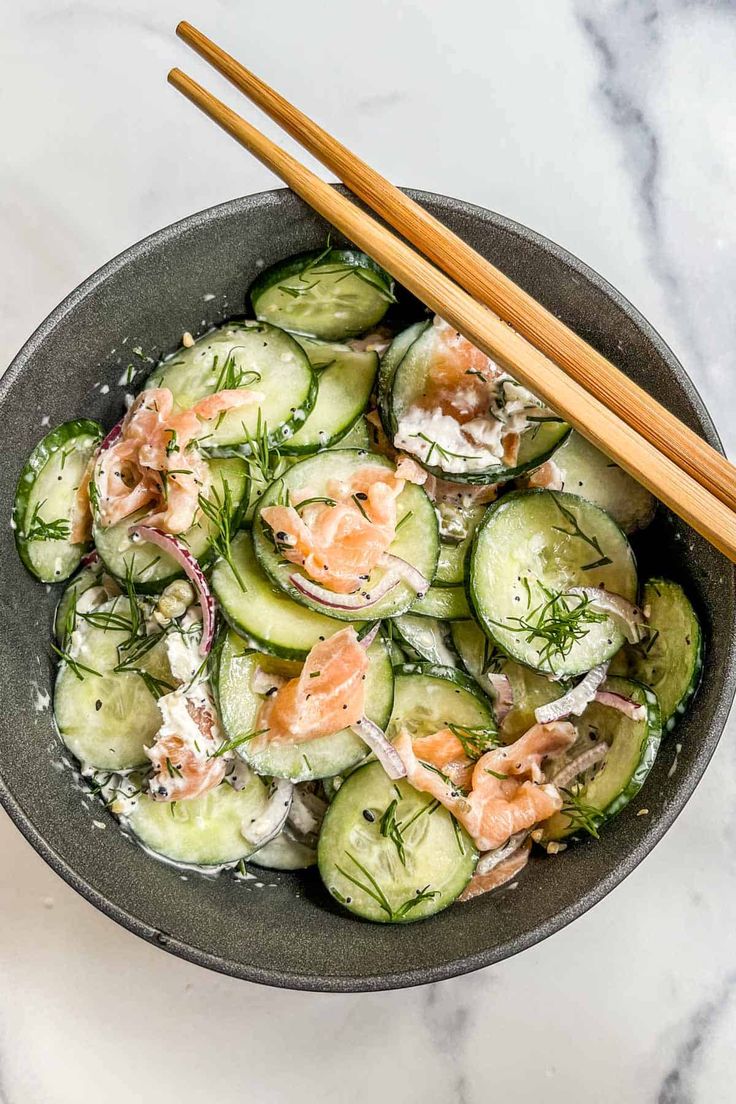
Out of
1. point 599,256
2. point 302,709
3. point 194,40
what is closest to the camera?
point 302,709

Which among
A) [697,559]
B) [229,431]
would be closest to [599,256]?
[697,559]

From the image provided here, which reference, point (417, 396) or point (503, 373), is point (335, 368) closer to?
point (417, 396)

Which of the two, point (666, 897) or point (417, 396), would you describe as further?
point (666, 897)

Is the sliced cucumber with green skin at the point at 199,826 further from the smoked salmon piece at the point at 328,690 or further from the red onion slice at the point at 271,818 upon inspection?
the smoked salmon piece at the point at 328,690

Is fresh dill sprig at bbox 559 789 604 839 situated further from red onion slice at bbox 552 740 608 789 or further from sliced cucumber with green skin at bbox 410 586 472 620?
sliced cucumber with green skin at bbox 410 586 472 620

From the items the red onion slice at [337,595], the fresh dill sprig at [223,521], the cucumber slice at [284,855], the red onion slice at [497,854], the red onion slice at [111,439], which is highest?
the red onion slice at [111,439]

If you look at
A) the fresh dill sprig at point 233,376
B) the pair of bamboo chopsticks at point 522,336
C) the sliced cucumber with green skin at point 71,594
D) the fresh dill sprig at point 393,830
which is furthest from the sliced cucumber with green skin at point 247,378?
the fresh dill sprig at point 393,830

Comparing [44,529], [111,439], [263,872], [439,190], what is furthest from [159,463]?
[439,190]

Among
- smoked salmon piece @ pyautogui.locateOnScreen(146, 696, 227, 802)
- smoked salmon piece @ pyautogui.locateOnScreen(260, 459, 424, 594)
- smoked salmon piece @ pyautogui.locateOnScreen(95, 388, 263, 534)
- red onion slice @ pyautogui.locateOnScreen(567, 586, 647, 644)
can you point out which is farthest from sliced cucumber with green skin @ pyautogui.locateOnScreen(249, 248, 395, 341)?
smoked salmon piece @ pyautogui.locateOnScreen(146, 696, 227, 802)
